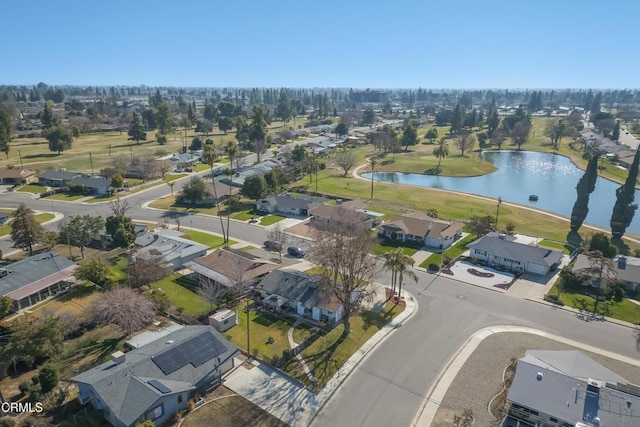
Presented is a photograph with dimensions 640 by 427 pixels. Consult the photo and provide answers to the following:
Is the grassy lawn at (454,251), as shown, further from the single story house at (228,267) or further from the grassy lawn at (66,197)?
the grassy lawn at (66,197)

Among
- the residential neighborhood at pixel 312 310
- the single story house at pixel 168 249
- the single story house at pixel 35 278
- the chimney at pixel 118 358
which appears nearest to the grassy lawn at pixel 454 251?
the residential neighborhood at pixel 312 310

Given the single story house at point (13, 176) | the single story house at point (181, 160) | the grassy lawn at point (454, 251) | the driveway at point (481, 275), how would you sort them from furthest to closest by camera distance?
the single story house at point (181, 160), the single story house at point (13, 176), the grassy lawn at point (454, 251), the driveway at point (481, 275)

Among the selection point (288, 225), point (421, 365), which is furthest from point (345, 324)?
point (288, 225)

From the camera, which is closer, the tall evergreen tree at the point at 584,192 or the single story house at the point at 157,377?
the single story house at the point at 157,377

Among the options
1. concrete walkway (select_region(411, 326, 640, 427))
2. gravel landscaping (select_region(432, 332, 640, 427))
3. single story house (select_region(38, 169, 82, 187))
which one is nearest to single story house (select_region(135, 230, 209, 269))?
concrete walkway (select_region(411, 326, 640, 427))

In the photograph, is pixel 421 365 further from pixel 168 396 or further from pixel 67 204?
pixel 67 204

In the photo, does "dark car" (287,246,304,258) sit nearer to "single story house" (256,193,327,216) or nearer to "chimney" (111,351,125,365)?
"single story house" (256,193,327,216)

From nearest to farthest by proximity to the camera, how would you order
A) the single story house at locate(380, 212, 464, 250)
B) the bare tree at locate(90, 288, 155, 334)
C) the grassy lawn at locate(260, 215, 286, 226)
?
the bare tree at locate(90, 288, 155, 334), the single story house at locate(380, 212, 464, 250), the grassy lawn at locate(260, 215, 286, 226)
